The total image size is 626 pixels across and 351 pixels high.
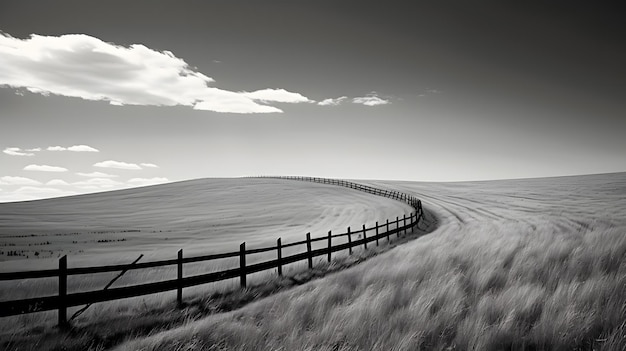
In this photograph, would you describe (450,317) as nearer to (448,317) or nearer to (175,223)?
(448,317)

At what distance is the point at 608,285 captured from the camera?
15.4ft

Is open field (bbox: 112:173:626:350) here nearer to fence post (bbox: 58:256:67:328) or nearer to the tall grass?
the tall grass

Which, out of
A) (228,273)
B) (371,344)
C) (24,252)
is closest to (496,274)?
(371,344)

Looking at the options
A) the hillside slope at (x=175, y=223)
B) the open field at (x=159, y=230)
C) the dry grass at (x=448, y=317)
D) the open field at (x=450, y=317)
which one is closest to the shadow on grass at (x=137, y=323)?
the dry grass at (x=448, y=317)

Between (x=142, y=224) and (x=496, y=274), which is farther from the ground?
(x=496, y=274)

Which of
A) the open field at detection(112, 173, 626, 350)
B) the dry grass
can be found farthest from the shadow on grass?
the open field at detection(112, 173, 626, 350)

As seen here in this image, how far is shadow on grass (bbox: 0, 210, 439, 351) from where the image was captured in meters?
5.16

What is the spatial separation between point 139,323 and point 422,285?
195 inches

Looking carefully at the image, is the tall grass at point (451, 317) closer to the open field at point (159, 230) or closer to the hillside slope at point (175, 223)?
the open field at point (159, 230)

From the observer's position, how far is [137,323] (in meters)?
6.26

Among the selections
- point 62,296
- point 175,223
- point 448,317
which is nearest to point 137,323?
point 62,296

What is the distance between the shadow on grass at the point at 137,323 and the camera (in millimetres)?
5160

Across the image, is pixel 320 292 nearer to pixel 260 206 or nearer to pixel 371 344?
pixel 371 344

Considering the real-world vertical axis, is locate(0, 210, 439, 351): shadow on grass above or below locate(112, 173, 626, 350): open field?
below
